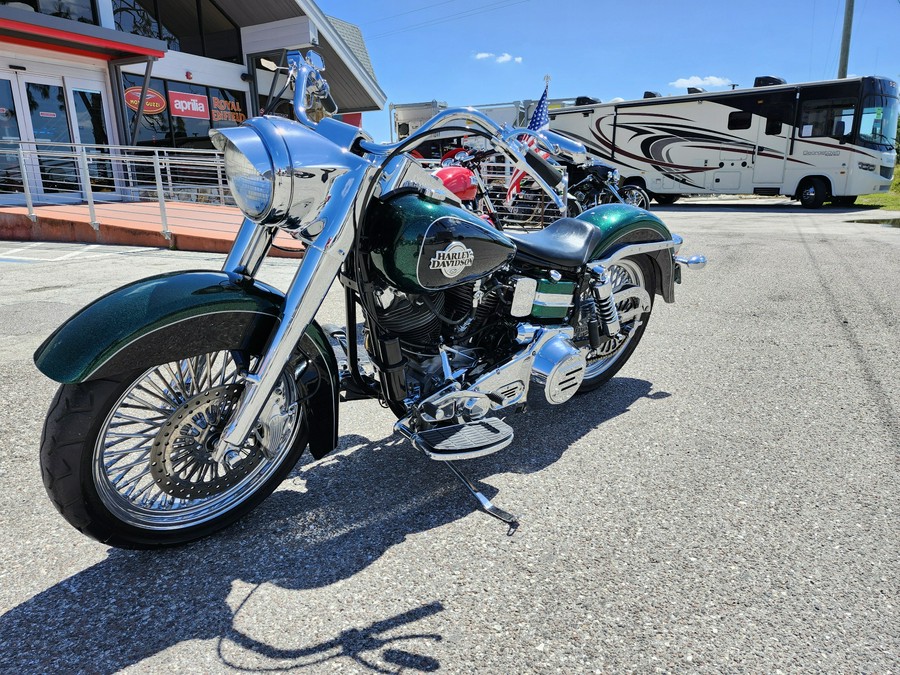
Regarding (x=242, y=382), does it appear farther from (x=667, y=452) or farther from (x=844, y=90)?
(x=844, y=90)

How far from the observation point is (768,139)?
1758cm

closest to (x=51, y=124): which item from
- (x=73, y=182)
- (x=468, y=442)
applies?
(x=73, y=182)

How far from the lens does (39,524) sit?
234 cm

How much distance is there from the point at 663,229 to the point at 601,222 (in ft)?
1.87

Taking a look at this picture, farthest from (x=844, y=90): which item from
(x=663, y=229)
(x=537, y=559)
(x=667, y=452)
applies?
(x=537, y=559)

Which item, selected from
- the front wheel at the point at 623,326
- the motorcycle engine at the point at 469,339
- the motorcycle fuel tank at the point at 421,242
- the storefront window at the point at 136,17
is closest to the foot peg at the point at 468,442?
the motorcycle engine at the point at 469,339

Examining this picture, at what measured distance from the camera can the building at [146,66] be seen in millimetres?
11953

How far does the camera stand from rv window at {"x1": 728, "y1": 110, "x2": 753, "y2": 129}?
58.1ft

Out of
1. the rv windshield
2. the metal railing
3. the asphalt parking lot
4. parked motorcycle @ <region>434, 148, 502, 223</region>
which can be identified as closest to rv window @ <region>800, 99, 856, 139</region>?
the rv windshield

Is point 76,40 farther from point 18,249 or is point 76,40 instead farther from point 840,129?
point 840,129

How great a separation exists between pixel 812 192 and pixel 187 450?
64.8 ft

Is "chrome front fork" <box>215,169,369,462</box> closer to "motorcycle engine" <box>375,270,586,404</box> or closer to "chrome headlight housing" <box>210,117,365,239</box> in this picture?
"chrome headlight housing" <box>210,117,365,239</box>

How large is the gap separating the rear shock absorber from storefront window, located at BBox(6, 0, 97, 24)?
14344mm

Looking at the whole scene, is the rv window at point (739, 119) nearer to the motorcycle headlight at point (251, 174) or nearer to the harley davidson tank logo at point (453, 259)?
the harley davidson tank logo at point (453, 259)
